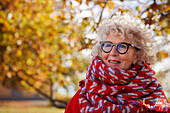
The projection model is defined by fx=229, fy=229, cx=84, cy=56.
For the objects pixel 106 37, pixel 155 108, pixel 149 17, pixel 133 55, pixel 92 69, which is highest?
pixel 149 17

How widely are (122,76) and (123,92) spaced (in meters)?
0.13

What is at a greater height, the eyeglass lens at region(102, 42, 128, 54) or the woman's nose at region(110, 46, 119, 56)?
the eyeglass lens at region(102, 42, 128, 54)

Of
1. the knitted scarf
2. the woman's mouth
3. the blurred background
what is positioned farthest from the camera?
the blurred background

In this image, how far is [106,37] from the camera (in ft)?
6.16

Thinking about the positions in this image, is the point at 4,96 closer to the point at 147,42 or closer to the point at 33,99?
the point at 33,99

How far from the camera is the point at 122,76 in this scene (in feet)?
5.69

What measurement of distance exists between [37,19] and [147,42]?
4.06 metres

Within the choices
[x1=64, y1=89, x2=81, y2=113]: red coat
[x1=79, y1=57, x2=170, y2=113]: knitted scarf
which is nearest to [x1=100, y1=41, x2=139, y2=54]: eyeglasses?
[x1=79, y1=57, x2=170, y2=113]: knitted scarf

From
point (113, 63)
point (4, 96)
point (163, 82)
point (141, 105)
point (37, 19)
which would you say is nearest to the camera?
Answer: point (141, 105)

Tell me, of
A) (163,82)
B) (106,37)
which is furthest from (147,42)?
(163,82)

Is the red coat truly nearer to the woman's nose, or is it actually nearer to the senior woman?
the senior woman

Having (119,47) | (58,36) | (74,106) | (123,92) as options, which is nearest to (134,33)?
(119,47)

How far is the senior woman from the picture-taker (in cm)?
172

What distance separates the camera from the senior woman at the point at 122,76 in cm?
172
